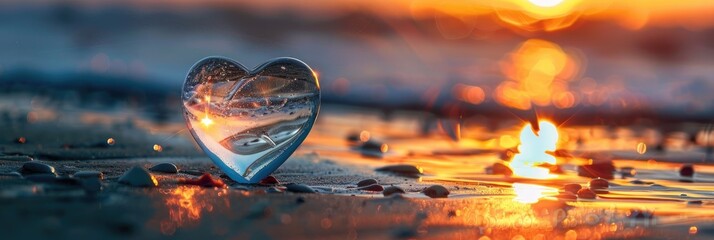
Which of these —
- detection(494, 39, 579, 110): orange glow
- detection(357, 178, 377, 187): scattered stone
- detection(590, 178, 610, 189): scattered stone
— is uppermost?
detection(494, 39, 579, 110): orange glow

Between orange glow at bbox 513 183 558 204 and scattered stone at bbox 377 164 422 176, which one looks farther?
scattered stone at bbox 377 164 422 176

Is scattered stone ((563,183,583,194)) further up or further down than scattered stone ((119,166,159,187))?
further up

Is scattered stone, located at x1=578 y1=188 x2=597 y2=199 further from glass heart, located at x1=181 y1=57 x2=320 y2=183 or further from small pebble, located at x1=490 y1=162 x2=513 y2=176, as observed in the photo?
glass heart, located at x1=181 y1=57 x2=320 y2=183

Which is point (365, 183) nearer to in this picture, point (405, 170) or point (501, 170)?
point (405, 170)

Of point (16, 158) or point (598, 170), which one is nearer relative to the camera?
point (16, 158)

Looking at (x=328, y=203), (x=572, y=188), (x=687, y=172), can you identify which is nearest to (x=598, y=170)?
(x=687, y=172)

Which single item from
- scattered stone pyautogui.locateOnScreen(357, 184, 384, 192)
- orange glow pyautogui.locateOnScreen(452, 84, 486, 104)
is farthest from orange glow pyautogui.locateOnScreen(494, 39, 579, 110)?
scattered stone pyautogui.locateOnScreen(357, 184, 384, 192)

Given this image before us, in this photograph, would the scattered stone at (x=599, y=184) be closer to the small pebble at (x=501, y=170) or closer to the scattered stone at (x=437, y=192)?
the small pebble at (x=501, y=170)
